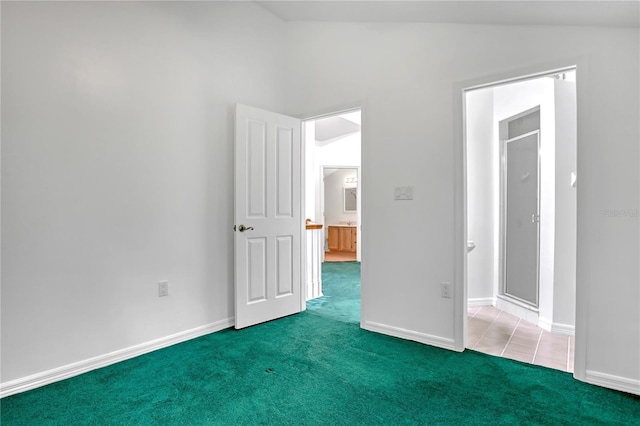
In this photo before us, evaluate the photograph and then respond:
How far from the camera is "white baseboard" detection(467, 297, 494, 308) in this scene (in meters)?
3.93

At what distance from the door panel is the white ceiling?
143 centimetres

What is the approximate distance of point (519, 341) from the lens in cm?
290

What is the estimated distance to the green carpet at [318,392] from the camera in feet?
5.94

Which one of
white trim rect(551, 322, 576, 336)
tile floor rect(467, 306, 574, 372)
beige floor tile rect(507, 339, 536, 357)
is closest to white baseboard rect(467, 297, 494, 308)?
tile floor rect(467, 306, 574, 372)

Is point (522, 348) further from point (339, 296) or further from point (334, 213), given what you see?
point (334, 213)

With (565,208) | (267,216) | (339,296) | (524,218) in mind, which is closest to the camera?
(565,208)

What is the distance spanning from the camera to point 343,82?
10.8 ft

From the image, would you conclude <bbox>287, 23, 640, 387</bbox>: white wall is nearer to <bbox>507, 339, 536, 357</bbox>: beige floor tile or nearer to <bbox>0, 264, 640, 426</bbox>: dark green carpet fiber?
<bbox>0, 264, 640, 426</bbox>: dark green carpet fiber

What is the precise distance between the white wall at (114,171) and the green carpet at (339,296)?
102 centimetres

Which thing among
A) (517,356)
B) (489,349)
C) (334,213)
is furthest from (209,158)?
(334,213)

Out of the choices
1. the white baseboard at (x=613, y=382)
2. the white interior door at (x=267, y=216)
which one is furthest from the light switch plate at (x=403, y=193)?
the white baseboard at (x=613, y=382)

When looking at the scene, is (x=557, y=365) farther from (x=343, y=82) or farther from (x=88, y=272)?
(x=88, y=272)

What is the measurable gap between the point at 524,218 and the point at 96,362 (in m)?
3.86

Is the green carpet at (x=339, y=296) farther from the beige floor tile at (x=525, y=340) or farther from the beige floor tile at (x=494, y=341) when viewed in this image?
the beige floor tile at (x=525, y=340)
